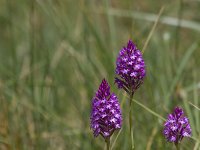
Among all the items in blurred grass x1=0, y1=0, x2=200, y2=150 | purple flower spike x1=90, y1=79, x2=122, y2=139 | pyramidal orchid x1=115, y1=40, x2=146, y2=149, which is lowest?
purple flower spike x1=90, y1=79, x2=122, y2=139

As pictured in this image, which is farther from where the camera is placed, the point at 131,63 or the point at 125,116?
the point at 125,116

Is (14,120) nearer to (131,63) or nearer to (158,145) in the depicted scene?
(158,145)

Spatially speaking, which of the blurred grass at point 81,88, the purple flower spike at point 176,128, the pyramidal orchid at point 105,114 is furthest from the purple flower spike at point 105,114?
the blurred grass at point 81,88

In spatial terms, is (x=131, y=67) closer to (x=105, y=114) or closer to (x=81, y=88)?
(x=105, y=114)

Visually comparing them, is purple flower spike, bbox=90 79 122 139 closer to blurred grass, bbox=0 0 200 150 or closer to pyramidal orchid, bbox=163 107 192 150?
pyramidal orchid, bbox=163 107 192 150

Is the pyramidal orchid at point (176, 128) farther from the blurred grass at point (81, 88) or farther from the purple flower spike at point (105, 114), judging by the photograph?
the blurred grass at point (81, 88)

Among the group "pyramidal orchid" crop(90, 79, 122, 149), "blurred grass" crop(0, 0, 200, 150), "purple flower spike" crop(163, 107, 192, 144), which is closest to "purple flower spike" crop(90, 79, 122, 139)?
"pyramidal orchid" crop(90, 79, 122, 149)

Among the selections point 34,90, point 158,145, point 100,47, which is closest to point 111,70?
point 100,47

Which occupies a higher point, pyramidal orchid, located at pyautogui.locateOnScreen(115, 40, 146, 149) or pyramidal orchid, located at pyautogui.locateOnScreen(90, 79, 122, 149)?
pyramidal orchid, located at pyautogui.locateOnScreen(115, 40, 146, 149)
